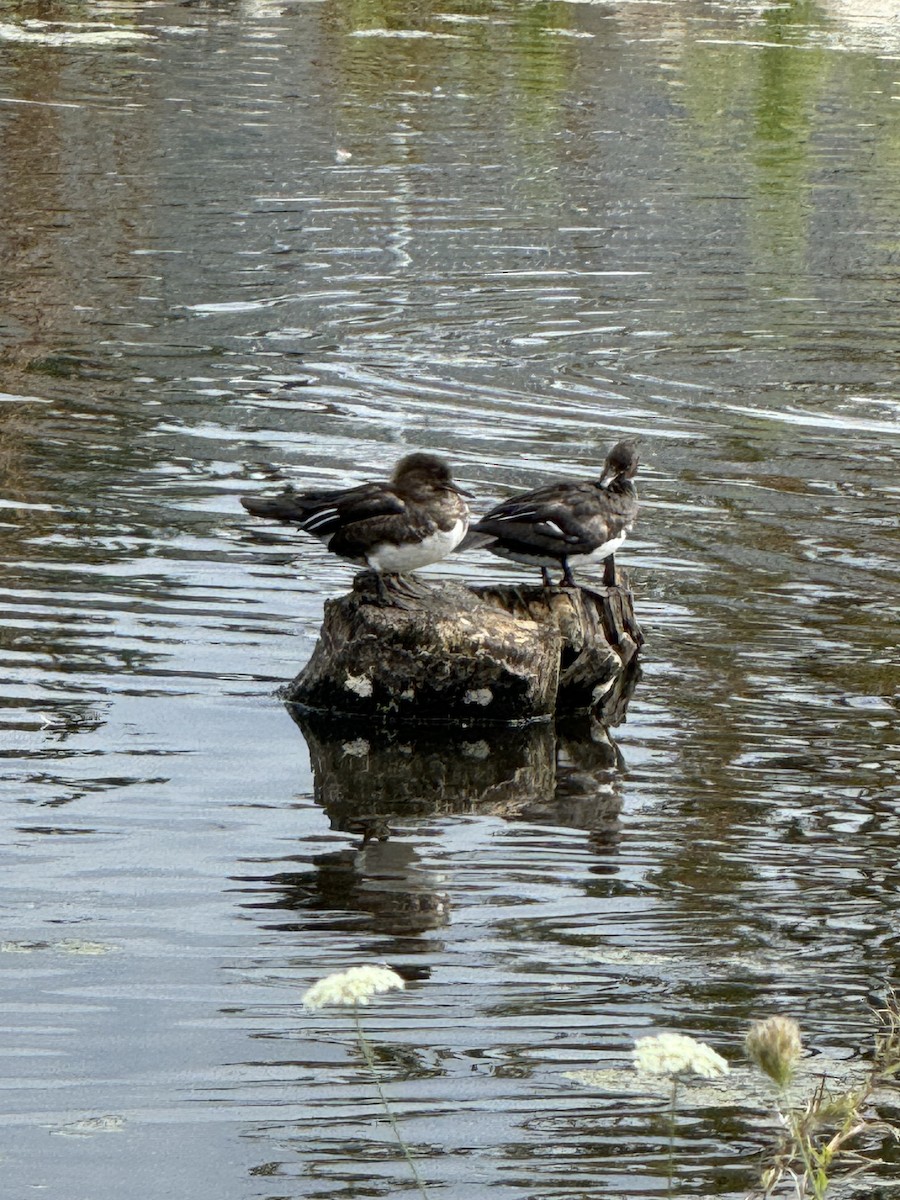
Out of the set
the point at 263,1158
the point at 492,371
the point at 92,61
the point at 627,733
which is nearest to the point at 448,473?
the point at 627,733

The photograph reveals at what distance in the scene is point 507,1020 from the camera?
599 cm

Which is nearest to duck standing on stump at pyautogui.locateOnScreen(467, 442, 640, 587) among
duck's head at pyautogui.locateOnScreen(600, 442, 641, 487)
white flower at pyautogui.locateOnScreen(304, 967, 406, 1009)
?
duck's head at pyautogui.locateOnScreen(600, 442, 641, 487)

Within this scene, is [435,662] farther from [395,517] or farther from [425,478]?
[425,478]

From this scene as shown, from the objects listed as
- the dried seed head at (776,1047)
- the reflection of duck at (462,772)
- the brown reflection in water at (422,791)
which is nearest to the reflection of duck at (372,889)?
the brown reflection in water at (422,791)

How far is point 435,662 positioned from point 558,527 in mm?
898

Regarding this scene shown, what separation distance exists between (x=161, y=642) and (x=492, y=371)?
6931 millimetres

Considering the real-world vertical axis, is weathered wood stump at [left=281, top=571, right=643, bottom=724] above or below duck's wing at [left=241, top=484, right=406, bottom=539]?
below

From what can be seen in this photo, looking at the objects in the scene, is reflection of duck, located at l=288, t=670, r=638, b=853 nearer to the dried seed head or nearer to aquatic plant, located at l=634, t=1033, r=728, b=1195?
aquatic plant, located at l=634, t=1033, r=728, b=1195

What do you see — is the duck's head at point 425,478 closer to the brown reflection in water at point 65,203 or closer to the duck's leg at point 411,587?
the duck's leg at point 411,587

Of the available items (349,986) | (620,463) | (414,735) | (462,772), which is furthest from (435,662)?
(349,986)

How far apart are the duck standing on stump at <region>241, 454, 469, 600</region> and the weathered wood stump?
197 mm

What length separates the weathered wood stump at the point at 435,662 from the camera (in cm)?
890

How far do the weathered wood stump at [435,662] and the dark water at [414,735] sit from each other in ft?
0.70

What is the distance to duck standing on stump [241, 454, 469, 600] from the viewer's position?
874 centimetres
